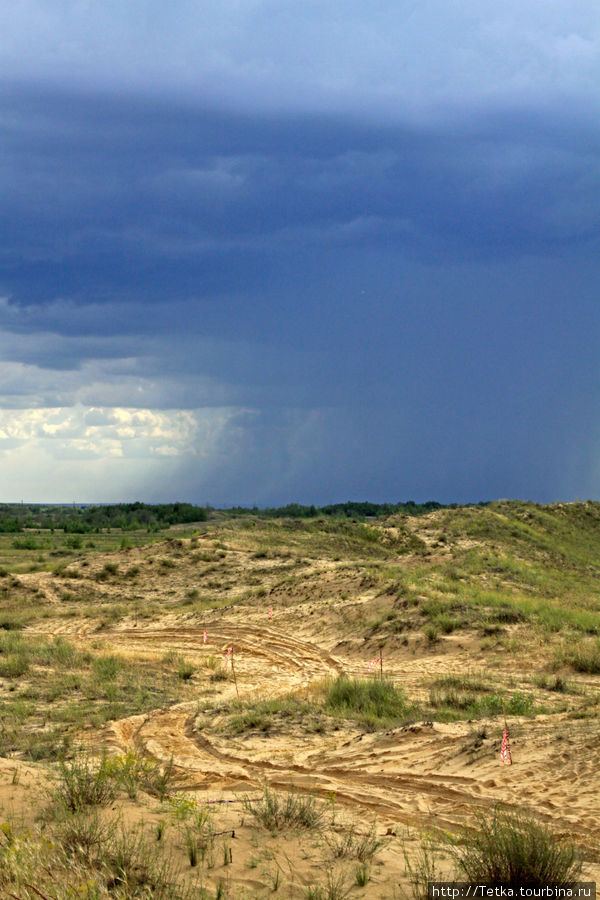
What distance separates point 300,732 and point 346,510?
8835cm

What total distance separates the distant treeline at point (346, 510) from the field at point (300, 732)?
181ft

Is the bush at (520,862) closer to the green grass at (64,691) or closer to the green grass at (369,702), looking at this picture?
the green grass at (64,691)

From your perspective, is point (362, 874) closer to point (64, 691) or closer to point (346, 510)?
point (64, 691)

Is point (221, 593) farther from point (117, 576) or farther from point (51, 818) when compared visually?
point (51, 818)

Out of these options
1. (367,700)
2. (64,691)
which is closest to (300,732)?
(367,700)

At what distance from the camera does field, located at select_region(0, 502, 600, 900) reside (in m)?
5.86

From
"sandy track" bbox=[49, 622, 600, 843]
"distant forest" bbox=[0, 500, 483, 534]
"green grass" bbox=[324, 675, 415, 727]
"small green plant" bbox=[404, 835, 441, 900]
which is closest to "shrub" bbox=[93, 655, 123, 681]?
"sandy track" bbox=[49, 622, 600, 843]

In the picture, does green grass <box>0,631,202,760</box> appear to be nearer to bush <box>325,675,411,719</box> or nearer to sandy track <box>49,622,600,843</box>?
sandy track <box>49,622,600,843</box>

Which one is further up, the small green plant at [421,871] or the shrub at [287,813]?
the small green plant at [421,871]

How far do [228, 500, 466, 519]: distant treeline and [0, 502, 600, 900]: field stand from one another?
55131mm

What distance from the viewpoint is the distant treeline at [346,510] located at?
89688 millimetres

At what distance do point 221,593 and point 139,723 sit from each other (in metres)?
23.2

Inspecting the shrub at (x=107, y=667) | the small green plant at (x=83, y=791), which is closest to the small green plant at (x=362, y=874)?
the small green plant at (x=83, y=791)

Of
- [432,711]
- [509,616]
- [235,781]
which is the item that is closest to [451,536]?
[509,616]
